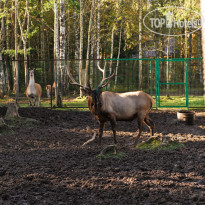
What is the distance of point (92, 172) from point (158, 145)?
1915 millimetres

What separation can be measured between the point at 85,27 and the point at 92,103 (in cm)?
2394

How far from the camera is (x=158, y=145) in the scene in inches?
235

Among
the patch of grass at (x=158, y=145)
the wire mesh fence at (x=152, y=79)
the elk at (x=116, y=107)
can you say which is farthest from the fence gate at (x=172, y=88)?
the patch of grass at (x=158, y=145)

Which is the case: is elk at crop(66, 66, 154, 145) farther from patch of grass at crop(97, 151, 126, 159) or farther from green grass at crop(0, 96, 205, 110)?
green grass at crop(0, 96, 205, 110)

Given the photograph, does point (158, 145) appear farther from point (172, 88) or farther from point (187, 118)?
point (172, 88)

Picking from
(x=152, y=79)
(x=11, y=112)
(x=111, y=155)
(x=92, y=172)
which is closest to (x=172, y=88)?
(x=152, y=79)

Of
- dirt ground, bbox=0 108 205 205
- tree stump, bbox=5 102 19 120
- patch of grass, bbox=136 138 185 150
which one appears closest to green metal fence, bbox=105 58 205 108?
tree stump, bbox=5 102 19 120

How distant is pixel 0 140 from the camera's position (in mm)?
7086

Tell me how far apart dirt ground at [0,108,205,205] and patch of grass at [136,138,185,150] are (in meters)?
0.18

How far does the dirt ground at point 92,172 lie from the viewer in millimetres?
3615

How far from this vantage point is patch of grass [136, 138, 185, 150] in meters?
5.91

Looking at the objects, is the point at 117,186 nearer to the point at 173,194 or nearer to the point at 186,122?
the point at 173,194

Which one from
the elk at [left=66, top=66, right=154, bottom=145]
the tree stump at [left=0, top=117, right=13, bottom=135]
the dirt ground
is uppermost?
the elk at [left=66, top=66, right=154, bottom=145]

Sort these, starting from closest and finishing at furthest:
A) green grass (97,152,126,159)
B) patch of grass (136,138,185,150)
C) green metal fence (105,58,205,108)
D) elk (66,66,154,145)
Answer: green grass (97,152,126,159), patch of grass (136,138,185,150), elk (66,66,154,145), green metal fence (105,58,205,108)
